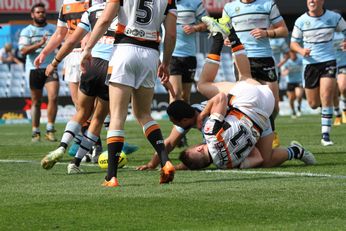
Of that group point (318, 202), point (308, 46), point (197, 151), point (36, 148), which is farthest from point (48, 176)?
point (308, 46)

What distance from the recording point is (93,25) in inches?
452

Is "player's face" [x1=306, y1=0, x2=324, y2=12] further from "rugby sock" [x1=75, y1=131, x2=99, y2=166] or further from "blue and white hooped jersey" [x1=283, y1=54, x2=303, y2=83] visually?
"blue and white hooped jersey" [x1=283, y1=54, x2=303, y2=83]

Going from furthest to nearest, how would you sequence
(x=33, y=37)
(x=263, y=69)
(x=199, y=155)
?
(x=33, y=37) < (x=263, y=69) < (x=199, y=155)

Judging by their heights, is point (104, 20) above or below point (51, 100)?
above

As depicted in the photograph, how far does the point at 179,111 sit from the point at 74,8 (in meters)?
2.68

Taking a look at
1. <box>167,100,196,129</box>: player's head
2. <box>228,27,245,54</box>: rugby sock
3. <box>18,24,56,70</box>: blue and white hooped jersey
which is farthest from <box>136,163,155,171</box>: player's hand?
<box>18,24,56,70</box>: blue and white hooped jersey

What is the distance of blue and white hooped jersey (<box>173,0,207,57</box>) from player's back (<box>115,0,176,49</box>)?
274 inches

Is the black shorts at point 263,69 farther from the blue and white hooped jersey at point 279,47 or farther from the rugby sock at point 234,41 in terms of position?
the blue and white hooped jersey at point 279,47

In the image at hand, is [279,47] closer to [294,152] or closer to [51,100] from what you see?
[51,100]

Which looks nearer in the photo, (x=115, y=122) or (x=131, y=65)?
(x=131, y=65)

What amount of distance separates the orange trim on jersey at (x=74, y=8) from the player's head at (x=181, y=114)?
2470 millimetres

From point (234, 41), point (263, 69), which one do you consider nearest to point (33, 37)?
point (263, 69)

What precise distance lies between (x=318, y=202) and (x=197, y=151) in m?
3.34

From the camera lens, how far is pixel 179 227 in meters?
7.27
